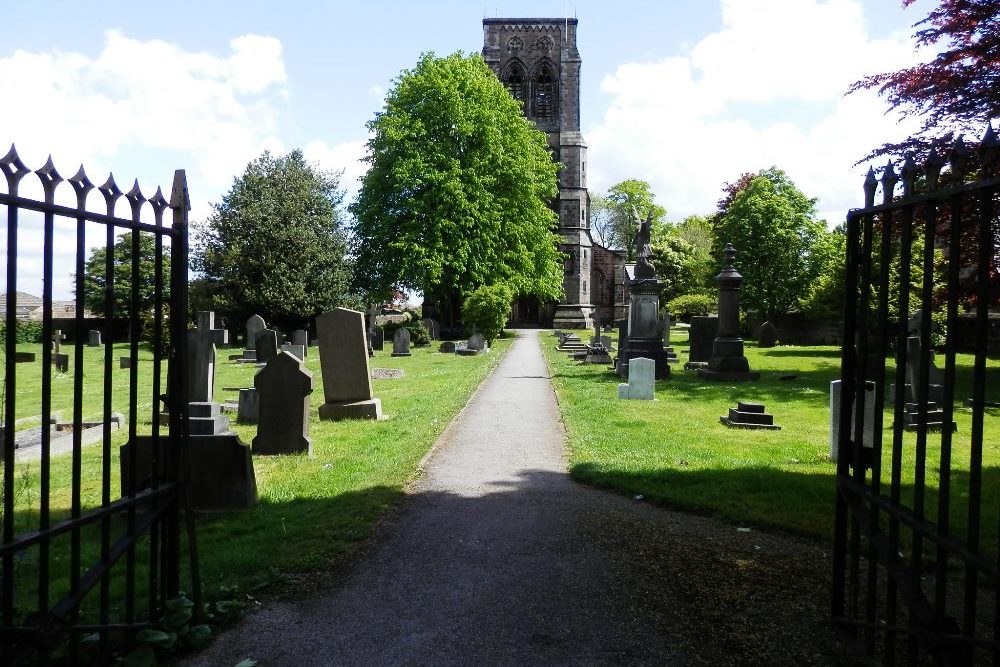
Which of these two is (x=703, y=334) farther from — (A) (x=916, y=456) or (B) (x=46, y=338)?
(B) (x=46, y=338)

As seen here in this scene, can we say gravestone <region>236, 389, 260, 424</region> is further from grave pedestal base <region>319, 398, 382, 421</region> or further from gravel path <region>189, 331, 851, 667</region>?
gravel path <region>189, 331, 851, 667</region>

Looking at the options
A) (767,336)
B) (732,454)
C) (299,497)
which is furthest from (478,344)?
(299,497)

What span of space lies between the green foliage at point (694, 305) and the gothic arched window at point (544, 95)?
57.7ft

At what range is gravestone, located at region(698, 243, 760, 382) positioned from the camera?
17859mm

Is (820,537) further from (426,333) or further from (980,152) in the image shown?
(426,333)

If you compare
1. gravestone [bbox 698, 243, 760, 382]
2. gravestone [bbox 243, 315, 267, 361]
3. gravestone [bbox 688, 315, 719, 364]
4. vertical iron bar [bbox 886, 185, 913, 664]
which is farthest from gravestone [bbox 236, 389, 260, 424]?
gravestone [bbox 243, 315, 267, 361]

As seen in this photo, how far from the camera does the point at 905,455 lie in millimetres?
8961

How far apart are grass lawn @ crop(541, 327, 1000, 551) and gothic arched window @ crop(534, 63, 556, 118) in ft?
133

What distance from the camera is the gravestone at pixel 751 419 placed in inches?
424

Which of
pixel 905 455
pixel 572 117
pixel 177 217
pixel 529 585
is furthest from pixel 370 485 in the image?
pixel 572 117

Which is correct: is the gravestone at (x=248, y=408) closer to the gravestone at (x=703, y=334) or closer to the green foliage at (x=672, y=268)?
the gravestone at (x=703, y=334)

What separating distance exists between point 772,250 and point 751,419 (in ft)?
93.9

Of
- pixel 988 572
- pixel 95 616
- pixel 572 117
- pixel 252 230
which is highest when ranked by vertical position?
pixel 572 117

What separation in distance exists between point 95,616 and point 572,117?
51.0 m
